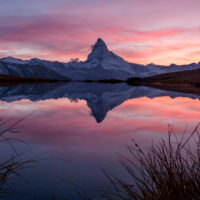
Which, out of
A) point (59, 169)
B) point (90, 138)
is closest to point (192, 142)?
point (90, 138)

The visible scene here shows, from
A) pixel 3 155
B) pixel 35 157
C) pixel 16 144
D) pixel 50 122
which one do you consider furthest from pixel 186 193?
pixel 50 122

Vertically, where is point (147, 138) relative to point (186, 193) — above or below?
below

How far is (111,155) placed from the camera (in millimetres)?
9398

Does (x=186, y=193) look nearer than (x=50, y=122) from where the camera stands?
Yes

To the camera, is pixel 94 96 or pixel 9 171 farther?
pixel 94 96

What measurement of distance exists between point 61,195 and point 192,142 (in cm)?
689

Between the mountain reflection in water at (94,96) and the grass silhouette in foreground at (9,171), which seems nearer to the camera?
the grass silhouette in foreground at (9,171)

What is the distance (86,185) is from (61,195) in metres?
0.80

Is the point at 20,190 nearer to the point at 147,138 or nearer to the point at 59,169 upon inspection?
the point at 59,169

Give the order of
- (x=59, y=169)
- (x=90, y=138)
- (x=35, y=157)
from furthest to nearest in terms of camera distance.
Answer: (x=90, y=138) < (x=35, y=157) < (x=59, y=169)

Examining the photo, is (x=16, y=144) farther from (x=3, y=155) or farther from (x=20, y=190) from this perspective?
(x=20, y=190)

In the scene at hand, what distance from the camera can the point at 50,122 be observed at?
16.6 meters

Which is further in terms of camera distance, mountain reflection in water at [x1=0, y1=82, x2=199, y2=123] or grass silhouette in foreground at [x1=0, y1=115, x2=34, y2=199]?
mountain reflection in water at [x1=0, y1=82, x2=199, y2=123]

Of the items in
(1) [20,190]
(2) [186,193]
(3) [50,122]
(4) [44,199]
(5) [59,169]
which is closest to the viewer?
(2) [186,193]
